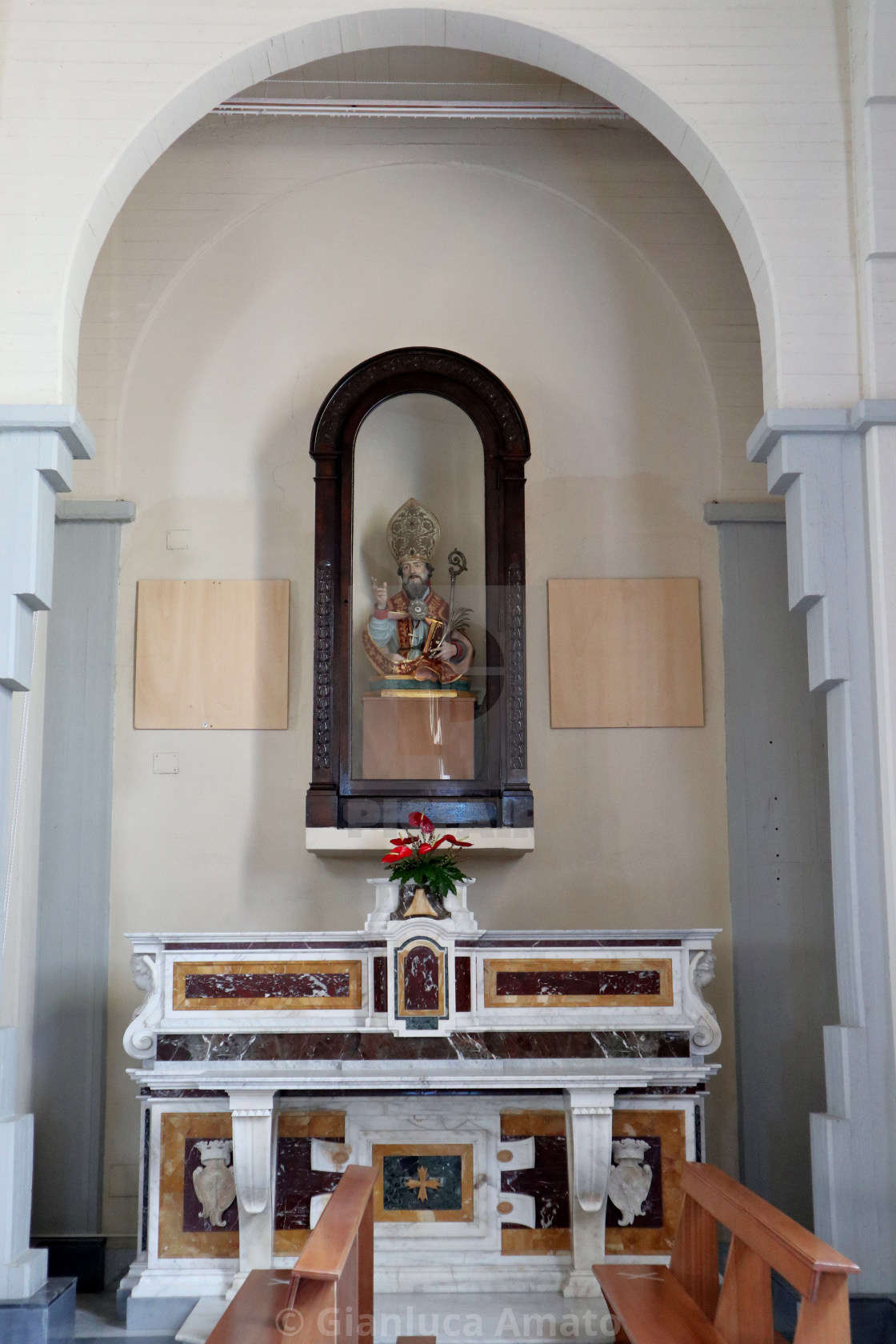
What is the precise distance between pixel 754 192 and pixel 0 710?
298cm

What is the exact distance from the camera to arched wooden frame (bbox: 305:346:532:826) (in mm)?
5035

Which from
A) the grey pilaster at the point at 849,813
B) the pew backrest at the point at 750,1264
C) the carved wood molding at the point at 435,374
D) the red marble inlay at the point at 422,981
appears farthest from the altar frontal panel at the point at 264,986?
the carved wood molding at the point at 435,374

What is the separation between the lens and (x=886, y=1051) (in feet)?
12.2

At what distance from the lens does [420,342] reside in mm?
5758

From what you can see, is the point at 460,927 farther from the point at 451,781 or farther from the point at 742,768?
the point at 742,768

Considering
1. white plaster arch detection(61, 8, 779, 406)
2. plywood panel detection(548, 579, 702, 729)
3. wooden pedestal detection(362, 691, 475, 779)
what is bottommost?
wooden pedestal detection(362, 691, 475, 779)

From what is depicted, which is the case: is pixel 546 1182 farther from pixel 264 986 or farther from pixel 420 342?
pixel 420 342

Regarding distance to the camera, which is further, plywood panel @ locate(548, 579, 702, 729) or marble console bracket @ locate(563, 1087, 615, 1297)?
plywood panel @ locate(548, 579, 702, 729)

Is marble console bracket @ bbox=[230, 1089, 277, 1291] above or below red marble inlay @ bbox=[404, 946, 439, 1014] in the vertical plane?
below

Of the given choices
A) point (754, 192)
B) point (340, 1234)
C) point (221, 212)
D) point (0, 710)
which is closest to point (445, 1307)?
point (340, 1234)

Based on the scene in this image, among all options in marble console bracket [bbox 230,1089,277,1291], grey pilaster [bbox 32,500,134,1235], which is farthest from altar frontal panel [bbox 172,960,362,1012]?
grey pilaster [bbox 32,500,134,1235]

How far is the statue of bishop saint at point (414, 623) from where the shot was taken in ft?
17.2

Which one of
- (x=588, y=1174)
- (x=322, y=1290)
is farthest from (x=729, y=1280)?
(x=588, y=1174)

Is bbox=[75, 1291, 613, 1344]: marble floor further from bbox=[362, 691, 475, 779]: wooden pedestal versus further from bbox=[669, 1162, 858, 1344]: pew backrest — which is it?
bbox=[362, 691, 475, 779]: wooden pedestal
